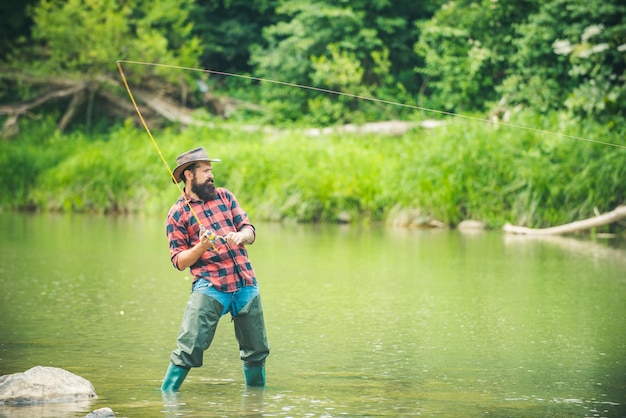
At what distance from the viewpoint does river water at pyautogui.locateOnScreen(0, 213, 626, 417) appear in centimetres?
590

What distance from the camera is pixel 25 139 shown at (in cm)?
2841

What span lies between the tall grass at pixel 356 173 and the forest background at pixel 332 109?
0.04 metres

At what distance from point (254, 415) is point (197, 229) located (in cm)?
109

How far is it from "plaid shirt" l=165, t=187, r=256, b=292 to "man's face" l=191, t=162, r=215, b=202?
2.5 inches

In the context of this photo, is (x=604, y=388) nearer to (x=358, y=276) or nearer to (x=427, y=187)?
(x=358, y=276)

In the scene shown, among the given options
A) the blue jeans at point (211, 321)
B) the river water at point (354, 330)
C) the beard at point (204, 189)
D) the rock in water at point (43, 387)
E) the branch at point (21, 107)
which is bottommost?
the river water at point (354, 330)

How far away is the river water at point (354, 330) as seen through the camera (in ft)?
19.4

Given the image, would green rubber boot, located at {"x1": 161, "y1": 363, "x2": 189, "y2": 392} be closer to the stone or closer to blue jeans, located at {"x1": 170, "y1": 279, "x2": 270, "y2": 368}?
blue jeans, located at {"x1": 170, "y1": 279, "x2": 270, "y2": 368}

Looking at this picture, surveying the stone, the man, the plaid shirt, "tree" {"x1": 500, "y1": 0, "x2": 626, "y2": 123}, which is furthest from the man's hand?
"tree" {"x1": 500, "y1": 0, "x2": 626, "y2": 123}

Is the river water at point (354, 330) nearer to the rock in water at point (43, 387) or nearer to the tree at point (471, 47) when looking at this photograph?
the rock in water at point (43, 387)

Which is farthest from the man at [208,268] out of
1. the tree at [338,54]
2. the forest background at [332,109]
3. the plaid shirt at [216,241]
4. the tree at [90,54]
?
the tree at [90,54]

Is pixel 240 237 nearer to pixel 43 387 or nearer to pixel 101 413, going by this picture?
pixel 101 413

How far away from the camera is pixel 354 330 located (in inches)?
332

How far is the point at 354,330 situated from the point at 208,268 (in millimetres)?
2796
